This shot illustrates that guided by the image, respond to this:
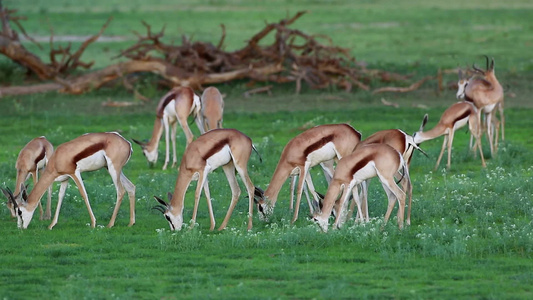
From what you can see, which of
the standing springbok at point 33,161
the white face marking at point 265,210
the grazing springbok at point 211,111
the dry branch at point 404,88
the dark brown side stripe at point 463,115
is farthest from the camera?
the dry branch at point 404,88

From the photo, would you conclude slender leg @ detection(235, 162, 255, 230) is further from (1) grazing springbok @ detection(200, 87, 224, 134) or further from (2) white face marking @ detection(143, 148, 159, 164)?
(1) grazing springbok @ detection(200, 87, 224, 134)

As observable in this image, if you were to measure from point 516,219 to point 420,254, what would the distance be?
1.55 m

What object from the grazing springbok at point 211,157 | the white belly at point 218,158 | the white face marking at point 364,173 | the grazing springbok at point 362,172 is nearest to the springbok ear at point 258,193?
the grazing springbok at point 211,157

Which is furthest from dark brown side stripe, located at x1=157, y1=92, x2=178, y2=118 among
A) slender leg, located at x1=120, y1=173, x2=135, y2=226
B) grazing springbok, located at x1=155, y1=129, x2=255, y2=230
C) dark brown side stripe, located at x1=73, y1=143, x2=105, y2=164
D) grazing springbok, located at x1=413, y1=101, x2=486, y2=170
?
grazing springbok, located at x1=155, y1=129, x2=255, y2=230

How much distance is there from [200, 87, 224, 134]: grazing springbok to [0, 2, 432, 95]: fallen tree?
3824 millimetres

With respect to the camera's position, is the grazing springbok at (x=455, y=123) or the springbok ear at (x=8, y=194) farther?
the grazing springbok at (x=455, y=123)

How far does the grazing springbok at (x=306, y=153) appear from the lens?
9266 millimetres

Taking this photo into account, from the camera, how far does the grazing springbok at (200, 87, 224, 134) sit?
13.5m

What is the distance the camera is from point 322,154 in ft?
30.5

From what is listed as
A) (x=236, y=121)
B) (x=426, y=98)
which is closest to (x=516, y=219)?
(x=236, y=121)

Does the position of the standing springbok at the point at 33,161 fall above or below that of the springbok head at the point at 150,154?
above

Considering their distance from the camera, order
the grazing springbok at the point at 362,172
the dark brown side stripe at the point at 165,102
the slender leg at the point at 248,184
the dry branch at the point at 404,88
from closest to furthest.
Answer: the grazing springbok at the point at 362,172 < the slender leg at the point at 248,184 < the dark brown side stripe at the point at 165,102 < the dry branch at the point at 404,88

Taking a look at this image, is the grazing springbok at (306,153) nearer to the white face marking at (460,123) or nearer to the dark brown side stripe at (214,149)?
the dark brown side stripe at (214,149)

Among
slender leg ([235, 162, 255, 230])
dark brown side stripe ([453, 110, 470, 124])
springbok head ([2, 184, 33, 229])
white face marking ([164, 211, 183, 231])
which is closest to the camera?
white face marking ([164, 211, 183, 231])
